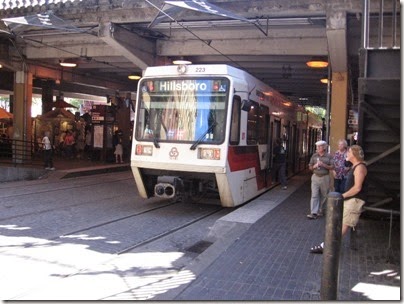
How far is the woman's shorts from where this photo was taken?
6.50 m

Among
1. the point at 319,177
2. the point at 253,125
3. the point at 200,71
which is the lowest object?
the point at 319,177

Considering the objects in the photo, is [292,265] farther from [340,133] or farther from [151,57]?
[151,57]

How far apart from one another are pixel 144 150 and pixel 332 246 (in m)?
6.87

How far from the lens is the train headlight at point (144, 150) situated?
1068 cm

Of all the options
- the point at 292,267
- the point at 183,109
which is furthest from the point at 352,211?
the point at 183,109

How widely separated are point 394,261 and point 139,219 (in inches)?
210

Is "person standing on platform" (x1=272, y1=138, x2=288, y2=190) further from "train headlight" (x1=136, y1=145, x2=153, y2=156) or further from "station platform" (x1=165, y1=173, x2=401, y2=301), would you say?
"station platform" (x1=165, y1=173, x2=401, y2=301)

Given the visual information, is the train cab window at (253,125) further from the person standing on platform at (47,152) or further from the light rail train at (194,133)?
the person standing on platform at (47,152)

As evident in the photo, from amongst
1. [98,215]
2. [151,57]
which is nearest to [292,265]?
[98,215]

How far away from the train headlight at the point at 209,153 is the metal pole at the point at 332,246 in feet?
18.5

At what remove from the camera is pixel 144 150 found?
1076 cm

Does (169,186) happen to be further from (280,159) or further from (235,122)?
(280,159)

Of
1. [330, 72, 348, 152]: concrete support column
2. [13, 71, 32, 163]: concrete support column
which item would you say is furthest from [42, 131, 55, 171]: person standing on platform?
[330, 72, 348, 152]: concrete support column

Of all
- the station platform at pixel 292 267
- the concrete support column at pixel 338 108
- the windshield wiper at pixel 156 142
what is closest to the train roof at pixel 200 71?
the windshield wiper at pixel 156 142
